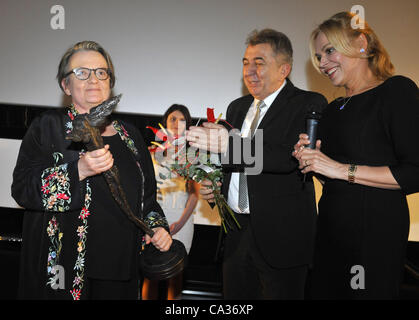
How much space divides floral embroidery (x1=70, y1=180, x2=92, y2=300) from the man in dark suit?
56 cm

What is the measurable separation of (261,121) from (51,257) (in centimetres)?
123

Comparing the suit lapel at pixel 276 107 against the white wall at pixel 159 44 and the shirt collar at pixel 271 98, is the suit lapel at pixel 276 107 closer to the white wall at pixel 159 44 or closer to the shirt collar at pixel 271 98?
the shirt collar at pixel 271 98

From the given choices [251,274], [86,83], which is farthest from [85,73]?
[251,274]

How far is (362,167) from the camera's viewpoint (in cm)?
158

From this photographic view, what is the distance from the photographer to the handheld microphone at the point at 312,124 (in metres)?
1.63

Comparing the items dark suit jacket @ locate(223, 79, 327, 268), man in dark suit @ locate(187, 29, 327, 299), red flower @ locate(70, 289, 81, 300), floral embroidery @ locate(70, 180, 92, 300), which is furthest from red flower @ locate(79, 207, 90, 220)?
dark suit jacket @ locate(223, 79, 327, 268)

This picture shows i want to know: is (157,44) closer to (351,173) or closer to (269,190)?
(269,190)

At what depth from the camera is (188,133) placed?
5.69ft

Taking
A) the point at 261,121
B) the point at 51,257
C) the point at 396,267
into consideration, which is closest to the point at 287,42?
the point at 261,121

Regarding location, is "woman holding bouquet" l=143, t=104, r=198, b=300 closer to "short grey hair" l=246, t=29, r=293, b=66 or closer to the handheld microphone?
"short grey hair" l=246, t=29, r=293, b=66

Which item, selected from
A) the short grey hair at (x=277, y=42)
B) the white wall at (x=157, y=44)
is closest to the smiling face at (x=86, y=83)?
the short grey hair at (x=277, y=42)

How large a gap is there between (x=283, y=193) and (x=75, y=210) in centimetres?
105

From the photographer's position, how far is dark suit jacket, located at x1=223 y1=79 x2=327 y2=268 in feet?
6.22

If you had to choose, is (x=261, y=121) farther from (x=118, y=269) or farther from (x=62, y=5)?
(x=62, y=5)
